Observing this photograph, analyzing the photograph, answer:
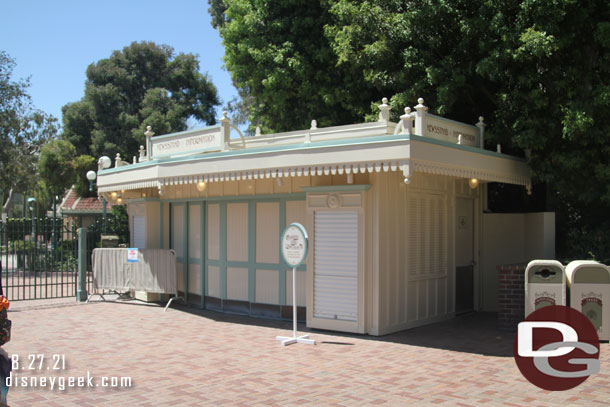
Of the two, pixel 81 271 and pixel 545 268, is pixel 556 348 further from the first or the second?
pixel 81 271

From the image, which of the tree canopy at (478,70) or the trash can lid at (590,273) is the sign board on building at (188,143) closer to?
the tree canopy at (478,70)

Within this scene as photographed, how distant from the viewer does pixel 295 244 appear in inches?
356

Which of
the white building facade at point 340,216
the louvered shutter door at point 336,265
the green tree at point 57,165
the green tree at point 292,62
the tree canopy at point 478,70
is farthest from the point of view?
the green tree at point 57,165

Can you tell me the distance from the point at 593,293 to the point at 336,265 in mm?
3968

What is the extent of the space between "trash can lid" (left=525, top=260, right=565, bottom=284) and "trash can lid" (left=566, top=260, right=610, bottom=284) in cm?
21

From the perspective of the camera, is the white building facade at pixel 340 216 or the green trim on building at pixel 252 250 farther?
the green trim on building at pixel 252 250

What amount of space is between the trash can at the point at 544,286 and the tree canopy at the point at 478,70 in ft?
9.14

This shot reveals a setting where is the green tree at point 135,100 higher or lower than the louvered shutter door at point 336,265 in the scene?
higher

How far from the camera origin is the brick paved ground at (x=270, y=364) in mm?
6215

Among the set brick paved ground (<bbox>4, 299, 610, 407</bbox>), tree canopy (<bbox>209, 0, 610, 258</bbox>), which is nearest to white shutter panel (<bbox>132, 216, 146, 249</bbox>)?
brick paved ground (<bbox>4, 299, 610, 407</bbox>)

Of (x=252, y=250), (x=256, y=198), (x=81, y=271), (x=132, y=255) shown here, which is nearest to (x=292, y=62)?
(x=256, y=198)

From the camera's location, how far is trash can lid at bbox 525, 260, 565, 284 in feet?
28.7

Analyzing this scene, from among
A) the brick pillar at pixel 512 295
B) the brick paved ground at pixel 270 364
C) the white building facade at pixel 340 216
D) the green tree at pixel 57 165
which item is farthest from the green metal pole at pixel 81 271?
the green tree at pixel 57 165

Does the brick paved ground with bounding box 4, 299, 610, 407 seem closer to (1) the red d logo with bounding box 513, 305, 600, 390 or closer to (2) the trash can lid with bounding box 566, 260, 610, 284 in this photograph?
(1) the red d logo with bounding box 513, 305, 600, 390
